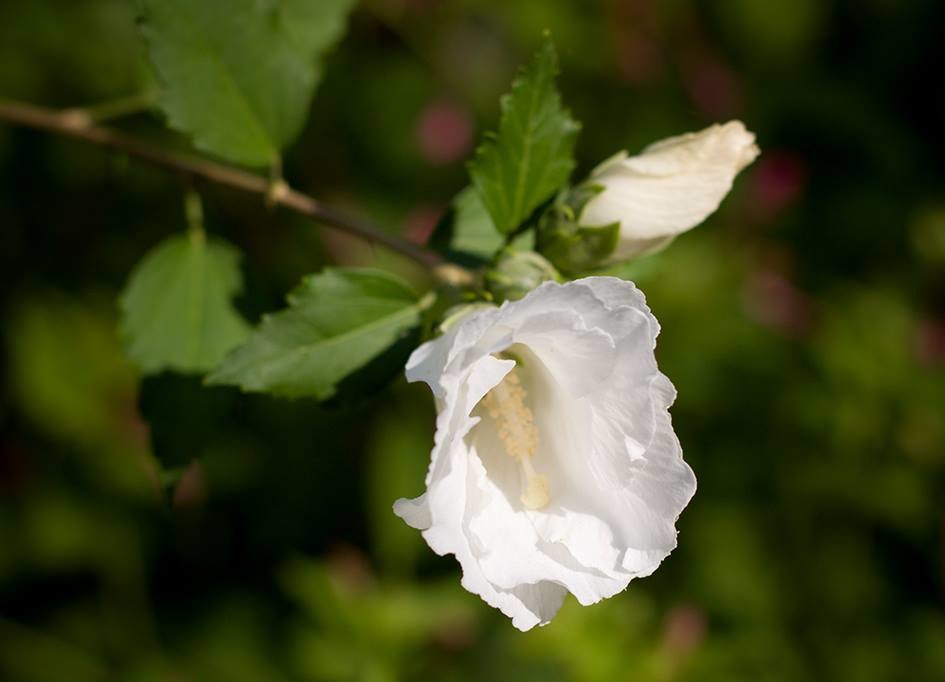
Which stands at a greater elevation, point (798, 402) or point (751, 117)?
point (751, 117)

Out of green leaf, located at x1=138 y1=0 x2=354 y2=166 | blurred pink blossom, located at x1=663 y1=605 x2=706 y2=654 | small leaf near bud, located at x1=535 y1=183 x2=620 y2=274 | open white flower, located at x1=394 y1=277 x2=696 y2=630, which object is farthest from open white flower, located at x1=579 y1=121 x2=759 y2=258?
blurred pink blossom, located at x1=663 y1=605 x2=706 y2=654

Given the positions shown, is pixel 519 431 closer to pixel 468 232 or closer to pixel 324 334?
pixel 324 334

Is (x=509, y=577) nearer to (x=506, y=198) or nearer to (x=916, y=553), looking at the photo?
(x=506, y=198)

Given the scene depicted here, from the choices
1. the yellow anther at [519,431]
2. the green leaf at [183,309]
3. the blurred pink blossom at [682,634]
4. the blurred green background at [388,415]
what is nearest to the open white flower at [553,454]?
the yellow anther at [519,431]

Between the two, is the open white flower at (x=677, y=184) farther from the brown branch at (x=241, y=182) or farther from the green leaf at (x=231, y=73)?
the green leaf at (x=231, y=73)

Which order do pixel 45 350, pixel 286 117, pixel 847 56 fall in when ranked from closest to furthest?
pixel 286 117 → pixel 45 350 → pixel 847 56

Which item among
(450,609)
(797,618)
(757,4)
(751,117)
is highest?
(757,4)

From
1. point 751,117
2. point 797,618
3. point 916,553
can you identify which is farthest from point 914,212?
point 797,618
